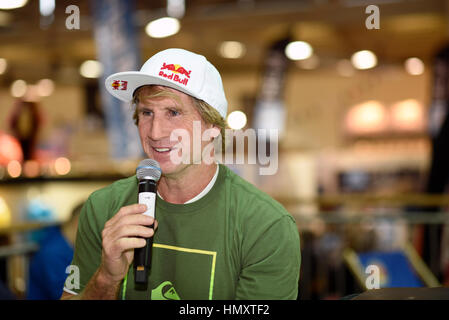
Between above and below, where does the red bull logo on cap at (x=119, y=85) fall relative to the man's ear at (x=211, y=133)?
above

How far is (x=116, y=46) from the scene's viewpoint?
6484mm

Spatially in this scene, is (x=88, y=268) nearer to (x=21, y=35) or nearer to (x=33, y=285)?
(x=33, y=285)

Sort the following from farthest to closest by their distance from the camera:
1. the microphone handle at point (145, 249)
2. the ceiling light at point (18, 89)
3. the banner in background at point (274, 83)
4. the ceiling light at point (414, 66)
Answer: the ceiling light at point (18, 89) < the ceiling light at point (414, 66) < the banner in background at point (274, 83) < the microphone handle at point (145, 249)

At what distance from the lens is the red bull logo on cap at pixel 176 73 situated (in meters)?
1.50

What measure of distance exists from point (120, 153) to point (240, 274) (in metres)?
4.99

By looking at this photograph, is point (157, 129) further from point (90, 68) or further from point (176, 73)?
point (90, 68)

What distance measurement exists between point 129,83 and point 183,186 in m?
0.36

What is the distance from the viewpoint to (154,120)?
60.0 inches

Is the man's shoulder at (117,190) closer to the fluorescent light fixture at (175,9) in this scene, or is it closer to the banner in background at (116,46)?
the banner in background at (116,46)

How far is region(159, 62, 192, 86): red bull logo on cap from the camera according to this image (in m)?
1.50

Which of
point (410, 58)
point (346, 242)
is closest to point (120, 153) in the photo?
point (346, 242)

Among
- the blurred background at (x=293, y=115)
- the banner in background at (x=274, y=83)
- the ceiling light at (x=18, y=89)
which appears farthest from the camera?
the ceiling light at (x=18, y=89)

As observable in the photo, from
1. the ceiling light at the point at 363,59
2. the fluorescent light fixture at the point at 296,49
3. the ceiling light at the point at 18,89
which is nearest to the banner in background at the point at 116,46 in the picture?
the fluorescent light fixture at the point at 296,49

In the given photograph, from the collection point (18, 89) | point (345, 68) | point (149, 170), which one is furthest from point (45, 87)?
point (149, 170)
